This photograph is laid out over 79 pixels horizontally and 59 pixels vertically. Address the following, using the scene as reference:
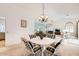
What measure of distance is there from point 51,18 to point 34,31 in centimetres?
56

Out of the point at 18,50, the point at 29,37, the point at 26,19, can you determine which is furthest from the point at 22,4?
the point at 18,50

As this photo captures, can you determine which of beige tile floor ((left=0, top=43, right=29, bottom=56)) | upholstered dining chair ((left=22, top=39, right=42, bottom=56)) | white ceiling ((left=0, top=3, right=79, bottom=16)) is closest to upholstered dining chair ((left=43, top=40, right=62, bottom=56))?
upholstered dining chair ((left=22, top=39, right=42, bottom=56))

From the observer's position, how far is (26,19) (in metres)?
3.81

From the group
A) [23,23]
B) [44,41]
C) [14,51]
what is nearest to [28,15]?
[23,23]

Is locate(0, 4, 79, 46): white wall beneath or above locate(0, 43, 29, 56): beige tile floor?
above

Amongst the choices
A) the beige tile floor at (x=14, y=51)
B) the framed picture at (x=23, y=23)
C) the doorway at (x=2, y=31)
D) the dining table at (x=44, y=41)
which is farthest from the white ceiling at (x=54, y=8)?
the beige tile floor at (x=14, y=51)

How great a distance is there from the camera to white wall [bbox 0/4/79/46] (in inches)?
147

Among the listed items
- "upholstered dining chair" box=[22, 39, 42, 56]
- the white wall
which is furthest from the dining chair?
the white wall

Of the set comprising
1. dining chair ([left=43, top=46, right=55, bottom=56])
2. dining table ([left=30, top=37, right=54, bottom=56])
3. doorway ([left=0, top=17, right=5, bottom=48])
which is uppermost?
doorway ([left=0, top=17, right=5, bottom=48])

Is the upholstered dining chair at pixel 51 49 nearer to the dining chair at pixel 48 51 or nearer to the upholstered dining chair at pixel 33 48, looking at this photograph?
the dining chair at pixel 48 51

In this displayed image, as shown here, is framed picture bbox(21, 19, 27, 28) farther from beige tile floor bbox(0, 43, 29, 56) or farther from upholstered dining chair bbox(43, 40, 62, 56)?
upholstered dining chair bbox(43, 40, 62, 56)

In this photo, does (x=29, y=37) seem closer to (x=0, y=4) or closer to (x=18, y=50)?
(x=18, y=50)

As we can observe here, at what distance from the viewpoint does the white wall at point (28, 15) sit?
3.73 metres

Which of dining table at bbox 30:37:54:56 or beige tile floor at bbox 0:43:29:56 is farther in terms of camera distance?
dining table at bbox 30:37:54:56
